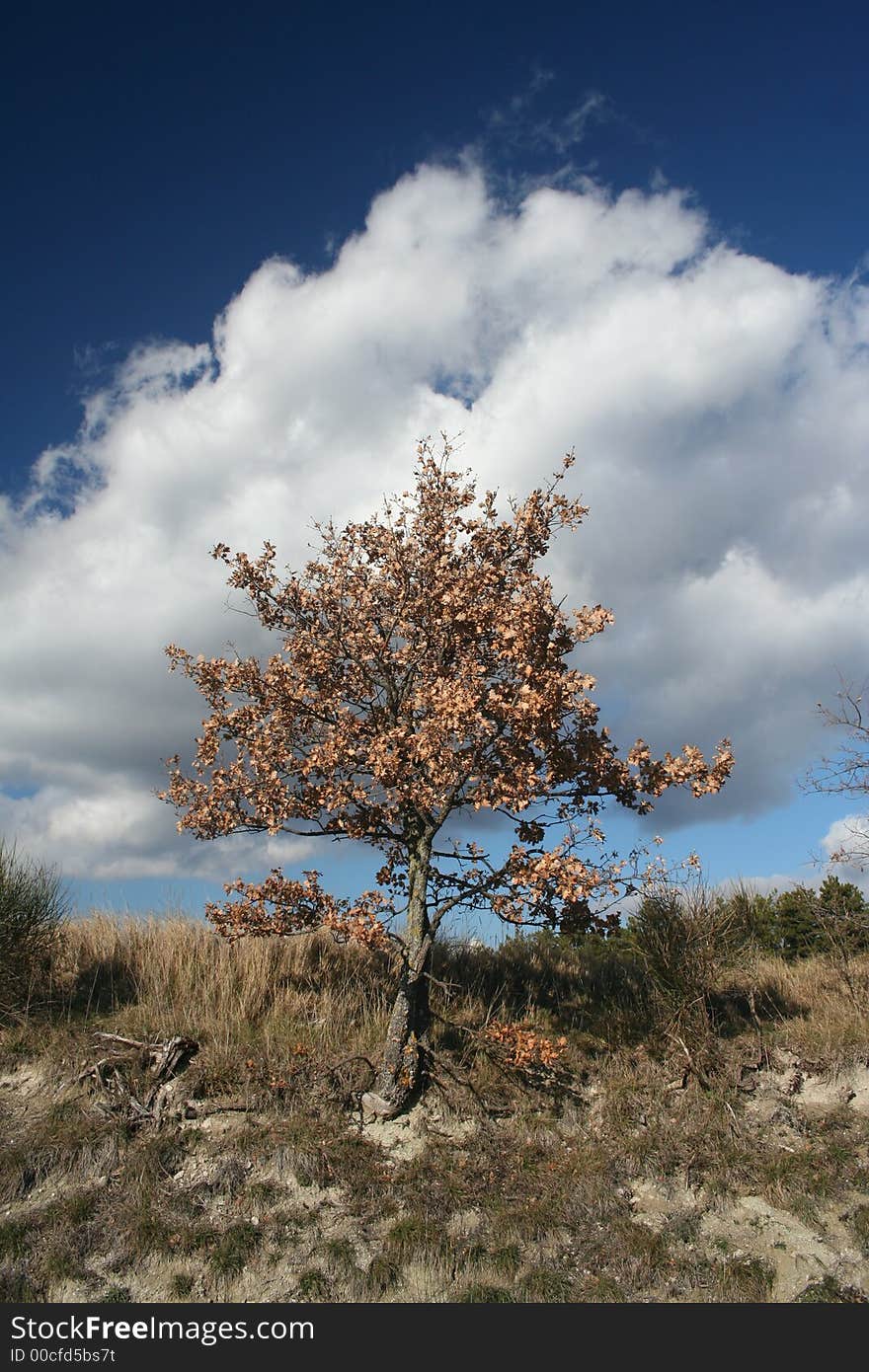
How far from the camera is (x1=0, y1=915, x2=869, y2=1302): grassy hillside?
28.0ft

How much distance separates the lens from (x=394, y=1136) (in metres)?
10.4

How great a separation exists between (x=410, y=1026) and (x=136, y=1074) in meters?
3.63

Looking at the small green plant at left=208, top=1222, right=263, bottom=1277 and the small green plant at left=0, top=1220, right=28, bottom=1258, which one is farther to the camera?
the small green plant at left=0, top=1220, right=28, bottom=1258

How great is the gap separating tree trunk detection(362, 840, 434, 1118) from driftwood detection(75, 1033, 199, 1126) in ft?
8.46

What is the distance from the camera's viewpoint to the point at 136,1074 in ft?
35.8

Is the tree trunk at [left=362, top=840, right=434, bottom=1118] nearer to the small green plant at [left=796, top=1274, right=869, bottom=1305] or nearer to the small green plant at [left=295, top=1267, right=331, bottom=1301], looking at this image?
the small green plant at [left=295, top=1267, right=331, bottom=1301]

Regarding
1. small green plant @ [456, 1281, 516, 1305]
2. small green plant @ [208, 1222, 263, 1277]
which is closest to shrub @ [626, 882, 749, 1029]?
small green plant @ [456, 1281, 516, 1305]

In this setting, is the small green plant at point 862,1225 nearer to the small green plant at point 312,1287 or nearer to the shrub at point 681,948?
the shrub at point 681,948

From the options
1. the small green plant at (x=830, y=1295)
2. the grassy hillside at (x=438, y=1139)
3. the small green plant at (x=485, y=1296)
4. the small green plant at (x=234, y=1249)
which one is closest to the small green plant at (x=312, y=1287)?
the grassy hillside at (x=438, y=1139)

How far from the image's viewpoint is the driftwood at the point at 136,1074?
34.4 ft

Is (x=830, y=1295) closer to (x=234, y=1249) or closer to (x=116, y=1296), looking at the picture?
(x=234, y=1249)

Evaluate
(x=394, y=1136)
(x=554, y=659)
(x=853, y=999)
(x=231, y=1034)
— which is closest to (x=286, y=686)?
(x=554, y=659)

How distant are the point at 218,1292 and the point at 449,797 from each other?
5757 millimetres

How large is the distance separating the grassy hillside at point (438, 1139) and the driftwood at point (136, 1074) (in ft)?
0.11
